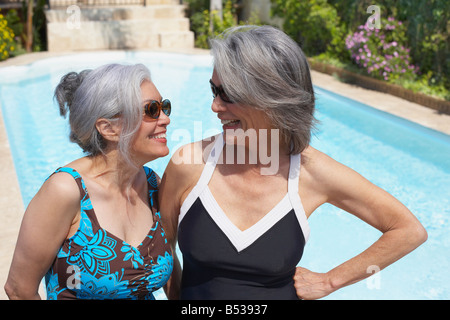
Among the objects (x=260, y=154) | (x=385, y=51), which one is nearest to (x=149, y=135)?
(x=260, y=154)

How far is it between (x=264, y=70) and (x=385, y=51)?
826 cm

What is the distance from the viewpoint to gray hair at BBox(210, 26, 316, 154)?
68.0 inches

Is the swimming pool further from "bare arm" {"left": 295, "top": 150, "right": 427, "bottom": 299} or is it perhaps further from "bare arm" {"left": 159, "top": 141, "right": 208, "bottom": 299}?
"bare arm" {"left": 159, "top": 141, "right": 208, "bottom": 299}

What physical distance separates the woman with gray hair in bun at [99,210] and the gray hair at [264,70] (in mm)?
319

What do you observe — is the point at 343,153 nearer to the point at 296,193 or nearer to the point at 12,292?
the point at 296,193

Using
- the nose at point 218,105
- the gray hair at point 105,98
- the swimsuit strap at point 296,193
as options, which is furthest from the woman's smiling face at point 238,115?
the gray hair at point 105,98

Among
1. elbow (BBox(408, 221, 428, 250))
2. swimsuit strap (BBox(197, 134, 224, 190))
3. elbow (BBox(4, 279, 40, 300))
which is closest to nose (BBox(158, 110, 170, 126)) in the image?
swimsuit strap (BBox(197, 134, 224, 190))

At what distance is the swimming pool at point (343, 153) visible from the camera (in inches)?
181

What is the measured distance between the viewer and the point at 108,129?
6.24 ft

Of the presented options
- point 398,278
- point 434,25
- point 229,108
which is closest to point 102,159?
point 229,108

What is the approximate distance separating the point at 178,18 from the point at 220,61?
1355 cm

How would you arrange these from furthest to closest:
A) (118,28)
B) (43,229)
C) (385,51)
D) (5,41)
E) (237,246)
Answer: (118,28)
(5,41)
(385,51)
(237,246)
(43,229)

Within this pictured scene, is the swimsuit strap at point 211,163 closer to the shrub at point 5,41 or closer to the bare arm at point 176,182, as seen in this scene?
the bare arm at point 176,182
